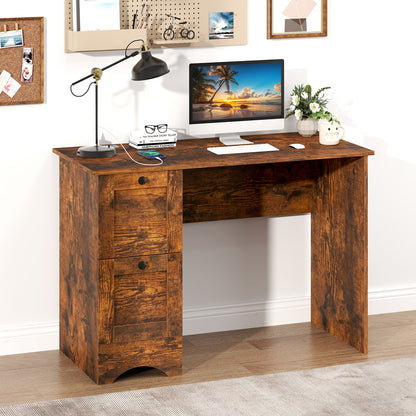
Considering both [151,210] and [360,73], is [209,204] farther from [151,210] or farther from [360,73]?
[360,73]

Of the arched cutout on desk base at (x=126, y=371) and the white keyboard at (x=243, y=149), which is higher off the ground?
the white keyboard at (x=243, y=149)

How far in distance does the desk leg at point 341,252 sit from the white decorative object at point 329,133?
117 millimetres

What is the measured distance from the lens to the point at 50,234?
4.01 meters

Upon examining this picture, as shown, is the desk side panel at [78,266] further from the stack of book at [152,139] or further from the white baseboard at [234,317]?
the stack of book at [152,139]

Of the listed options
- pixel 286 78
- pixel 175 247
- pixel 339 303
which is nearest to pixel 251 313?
pixel 339 303

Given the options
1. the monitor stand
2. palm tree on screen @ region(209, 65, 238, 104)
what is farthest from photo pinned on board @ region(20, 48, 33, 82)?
the monitor stand

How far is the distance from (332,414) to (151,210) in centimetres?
105

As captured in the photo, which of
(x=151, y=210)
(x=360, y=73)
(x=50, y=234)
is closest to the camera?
(x=151, y=210)

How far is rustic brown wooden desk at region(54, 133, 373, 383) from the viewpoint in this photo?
358 centimetres

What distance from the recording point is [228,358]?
397cm

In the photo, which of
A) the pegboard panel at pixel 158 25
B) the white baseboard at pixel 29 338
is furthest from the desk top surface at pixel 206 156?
the white baseboard at pixel 29 338

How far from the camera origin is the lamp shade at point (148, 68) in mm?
3701

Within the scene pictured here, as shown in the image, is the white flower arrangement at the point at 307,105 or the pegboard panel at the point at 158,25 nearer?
the pegboard panel at the point at 158,25

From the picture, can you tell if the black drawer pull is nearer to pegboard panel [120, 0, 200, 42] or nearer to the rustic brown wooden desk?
the rustic brown wooden desk
